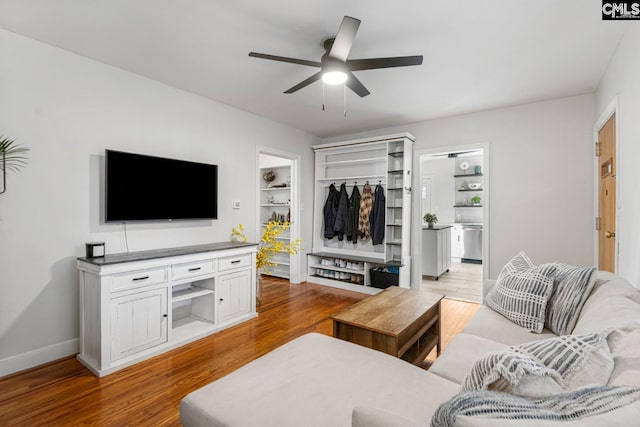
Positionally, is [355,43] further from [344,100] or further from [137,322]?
[137,322]

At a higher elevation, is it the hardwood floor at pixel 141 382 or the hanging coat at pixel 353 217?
the hanging coat at pixel 353 217

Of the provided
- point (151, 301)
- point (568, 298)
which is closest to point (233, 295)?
point (151, 301)

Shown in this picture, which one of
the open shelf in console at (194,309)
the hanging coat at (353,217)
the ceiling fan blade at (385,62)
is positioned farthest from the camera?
the hanging coat at (353,217)

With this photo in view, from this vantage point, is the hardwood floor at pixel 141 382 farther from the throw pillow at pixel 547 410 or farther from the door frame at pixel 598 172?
the throw pillow at pixel 547 410

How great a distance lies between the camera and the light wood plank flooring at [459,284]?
4.32m

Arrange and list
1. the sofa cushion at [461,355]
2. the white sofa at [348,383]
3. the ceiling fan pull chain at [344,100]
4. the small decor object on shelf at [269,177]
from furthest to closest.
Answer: the small decor object on shelf at [269,177] → the ceiling fan pull chain at [344,100] → the sofa cushion at [461,355] → the white sofa at [348,383]

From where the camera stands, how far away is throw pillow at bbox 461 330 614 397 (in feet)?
2.44

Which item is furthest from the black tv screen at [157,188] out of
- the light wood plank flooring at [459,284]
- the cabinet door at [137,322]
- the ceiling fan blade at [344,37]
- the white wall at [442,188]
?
the white wall at [442,188]

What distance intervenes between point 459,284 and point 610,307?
3880 millimetres

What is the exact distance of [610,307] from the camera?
130 centimetres

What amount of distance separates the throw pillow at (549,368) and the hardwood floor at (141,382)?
173 cm

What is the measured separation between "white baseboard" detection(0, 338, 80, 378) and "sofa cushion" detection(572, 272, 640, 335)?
348 centimetres

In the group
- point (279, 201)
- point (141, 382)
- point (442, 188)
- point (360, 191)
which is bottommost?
point (141, 382)

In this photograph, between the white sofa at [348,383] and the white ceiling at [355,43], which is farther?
the white ceiling at [355,43]
